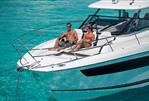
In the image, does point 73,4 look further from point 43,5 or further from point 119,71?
point 119,71

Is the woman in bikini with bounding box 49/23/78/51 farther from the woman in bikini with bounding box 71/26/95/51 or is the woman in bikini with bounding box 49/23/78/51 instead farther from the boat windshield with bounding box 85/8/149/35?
the boat windshield with bounding box 85/8/149/35

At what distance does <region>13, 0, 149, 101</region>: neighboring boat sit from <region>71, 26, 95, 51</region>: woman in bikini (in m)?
0.14

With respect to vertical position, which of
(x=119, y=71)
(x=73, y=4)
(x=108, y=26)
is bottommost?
(x=73, y=4)

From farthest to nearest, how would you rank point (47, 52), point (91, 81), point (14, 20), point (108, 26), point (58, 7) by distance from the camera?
point (58, 7)
point (14, 20)
point (108, 26)
point (47, 52)
point (91, 81)

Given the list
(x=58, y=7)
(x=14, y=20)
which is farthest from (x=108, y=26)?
(x=58, y=7)

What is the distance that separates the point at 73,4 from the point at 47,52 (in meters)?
15.7

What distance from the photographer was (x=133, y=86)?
9078mm

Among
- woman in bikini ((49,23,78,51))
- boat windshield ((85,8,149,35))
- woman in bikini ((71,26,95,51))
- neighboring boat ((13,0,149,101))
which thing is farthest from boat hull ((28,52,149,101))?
boat windshield ((85,8,149,35))

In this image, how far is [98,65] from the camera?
8.45 meters

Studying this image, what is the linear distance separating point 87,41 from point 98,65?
2.84 ft

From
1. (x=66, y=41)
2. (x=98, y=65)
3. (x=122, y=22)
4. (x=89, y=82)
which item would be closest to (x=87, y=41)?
(x=66, y=41)

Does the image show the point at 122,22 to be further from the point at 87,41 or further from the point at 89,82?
the point at 89,82

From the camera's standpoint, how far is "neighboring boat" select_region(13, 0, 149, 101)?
8445 millimetres

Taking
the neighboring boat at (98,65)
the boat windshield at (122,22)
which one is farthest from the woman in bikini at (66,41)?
the boat windshield at (122,22)
